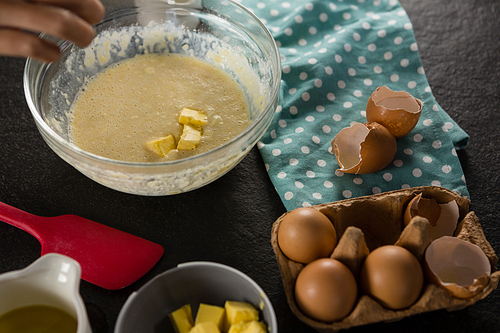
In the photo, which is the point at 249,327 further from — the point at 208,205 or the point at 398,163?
the point at 398,163

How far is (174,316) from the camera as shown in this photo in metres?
0.87

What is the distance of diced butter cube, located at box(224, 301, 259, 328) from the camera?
2.76ft

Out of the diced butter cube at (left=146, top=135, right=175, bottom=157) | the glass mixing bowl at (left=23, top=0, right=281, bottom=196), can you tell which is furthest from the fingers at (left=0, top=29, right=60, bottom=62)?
the diced butter cube at (left=146, top=135, right=175, bottom=157)

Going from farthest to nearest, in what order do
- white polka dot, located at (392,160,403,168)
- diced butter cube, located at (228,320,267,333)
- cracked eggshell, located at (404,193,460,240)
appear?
1. white polka dot, located at (392,160,403,168)
2. cracked eggshell, located at (404,193,460,240)
3. diced butter cube, located at (228,320,267,333)

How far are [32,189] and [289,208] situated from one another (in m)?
0.71

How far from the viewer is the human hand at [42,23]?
71 centimetres

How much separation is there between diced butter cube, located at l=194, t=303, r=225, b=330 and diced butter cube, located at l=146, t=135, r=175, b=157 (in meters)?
0.45

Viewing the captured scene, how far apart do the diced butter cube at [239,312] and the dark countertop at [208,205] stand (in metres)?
0.15

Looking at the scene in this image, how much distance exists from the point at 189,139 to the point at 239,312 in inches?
19.8

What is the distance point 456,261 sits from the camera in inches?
36.7

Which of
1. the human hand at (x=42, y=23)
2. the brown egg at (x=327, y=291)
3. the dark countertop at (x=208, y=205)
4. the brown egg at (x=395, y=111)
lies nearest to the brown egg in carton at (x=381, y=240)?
the brown egg at (x=327, y=291)

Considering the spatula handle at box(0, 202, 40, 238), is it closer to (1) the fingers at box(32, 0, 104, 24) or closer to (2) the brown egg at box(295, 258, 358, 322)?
(1) the fingers at box(32, 0, 104, 24)

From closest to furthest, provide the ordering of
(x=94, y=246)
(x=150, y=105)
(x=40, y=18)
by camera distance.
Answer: (x=40, y=18) → (x=94, y=246) → (x=150, y=105)

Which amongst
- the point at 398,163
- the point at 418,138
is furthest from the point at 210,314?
the point at 418,138
